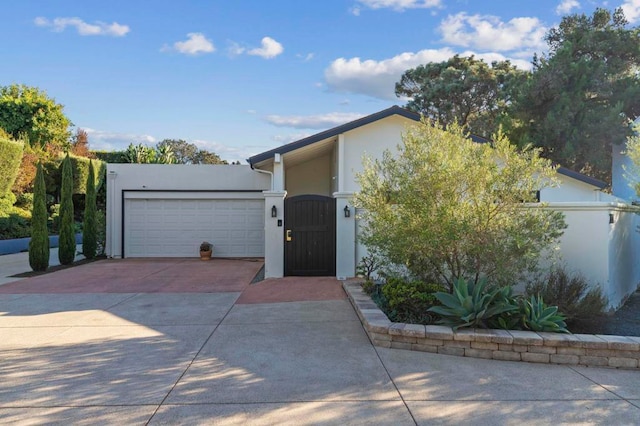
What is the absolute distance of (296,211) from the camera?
412 inches

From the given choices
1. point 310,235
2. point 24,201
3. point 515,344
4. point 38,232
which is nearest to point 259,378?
point 515,344

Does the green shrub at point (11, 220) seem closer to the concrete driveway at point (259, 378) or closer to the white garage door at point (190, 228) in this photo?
the white garage door at point (190, 228)

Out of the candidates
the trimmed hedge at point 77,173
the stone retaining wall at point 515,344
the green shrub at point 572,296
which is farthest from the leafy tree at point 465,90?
the stone retaining wall at point 515,344

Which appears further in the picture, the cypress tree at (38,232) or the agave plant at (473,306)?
the cypress tree at (38,232)

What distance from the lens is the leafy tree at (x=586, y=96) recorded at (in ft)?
54.5

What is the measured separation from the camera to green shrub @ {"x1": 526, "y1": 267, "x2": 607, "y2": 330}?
6410 millimetres

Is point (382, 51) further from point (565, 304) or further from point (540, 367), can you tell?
point (540, 367)

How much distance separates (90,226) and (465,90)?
77.3 ft

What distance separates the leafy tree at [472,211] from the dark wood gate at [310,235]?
3.61m

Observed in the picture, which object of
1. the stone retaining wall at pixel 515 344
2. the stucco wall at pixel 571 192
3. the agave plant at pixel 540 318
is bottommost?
the stone retaining wall at pixel 515 344

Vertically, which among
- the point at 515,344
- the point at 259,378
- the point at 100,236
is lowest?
the point at 259,378

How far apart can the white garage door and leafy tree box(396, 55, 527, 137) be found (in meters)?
16.2

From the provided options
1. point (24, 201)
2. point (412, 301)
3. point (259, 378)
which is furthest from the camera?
point (24, 201)

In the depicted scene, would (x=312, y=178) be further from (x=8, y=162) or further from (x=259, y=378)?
(x=8, y=162)
